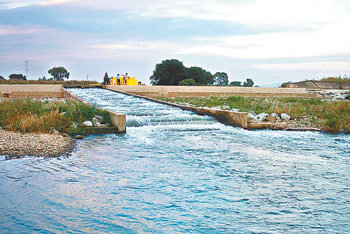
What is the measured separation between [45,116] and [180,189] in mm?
6211

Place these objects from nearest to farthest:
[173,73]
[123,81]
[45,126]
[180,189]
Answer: [180,189], [45,126], [123,81], [173,73]

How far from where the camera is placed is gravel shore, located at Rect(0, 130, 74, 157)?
24.1 ft

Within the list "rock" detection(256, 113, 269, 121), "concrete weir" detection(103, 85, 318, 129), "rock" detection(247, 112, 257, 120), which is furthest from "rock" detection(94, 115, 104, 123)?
"rock" detection(256, 113, 269, 121)

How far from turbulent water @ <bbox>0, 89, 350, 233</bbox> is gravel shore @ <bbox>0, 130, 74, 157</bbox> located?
1.38ft

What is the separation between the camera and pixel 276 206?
4695 millimetres

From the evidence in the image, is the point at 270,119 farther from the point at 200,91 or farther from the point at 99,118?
the point at 200,91

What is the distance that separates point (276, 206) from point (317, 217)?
55 centimetres

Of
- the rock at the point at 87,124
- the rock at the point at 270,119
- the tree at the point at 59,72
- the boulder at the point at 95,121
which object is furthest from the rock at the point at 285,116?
the tree at the point at 59,72

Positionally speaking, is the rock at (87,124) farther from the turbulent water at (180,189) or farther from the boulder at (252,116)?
the boulder at (252,116)

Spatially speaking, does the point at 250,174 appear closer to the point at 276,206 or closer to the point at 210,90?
the point at 276,206

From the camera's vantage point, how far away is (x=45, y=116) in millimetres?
10031

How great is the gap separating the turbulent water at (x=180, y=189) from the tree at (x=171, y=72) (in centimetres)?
4716

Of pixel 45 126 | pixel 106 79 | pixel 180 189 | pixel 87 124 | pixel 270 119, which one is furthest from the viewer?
pixel 106 79

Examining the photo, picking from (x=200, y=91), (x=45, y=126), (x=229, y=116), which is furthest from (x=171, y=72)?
(x=45, y=126)
